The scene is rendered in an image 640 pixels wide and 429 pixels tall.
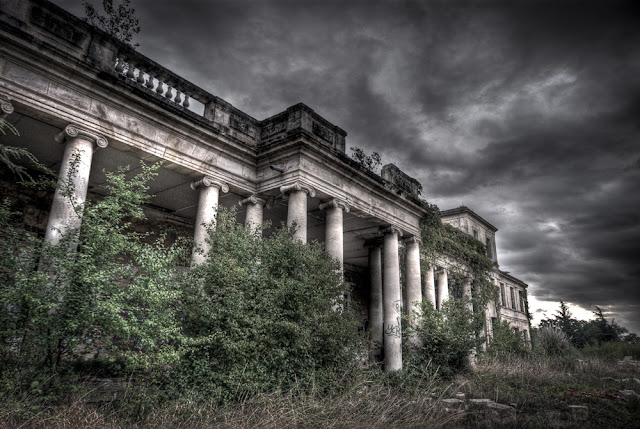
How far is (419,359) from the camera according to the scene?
12.2 meters

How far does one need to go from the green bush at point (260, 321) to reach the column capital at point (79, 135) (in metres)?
2.87

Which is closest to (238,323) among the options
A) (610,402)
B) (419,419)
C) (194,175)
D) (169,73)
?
(419,419)

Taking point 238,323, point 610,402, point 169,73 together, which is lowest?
point 610,402

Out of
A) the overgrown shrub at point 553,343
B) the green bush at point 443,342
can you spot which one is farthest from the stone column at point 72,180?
the overgrown shrub at point 553,343

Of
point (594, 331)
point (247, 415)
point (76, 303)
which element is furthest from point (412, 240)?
point (594, 331)

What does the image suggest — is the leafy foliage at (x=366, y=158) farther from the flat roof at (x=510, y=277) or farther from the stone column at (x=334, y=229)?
the flat roof at (x=510, y=277)

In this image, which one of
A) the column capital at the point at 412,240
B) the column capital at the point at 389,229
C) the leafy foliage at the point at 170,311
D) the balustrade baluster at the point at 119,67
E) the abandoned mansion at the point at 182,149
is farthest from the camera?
the column capital at the point at 412,240

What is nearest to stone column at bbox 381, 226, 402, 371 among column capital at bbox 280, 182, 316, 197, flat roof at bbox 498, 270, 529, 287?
column capital at bbox 280, 182, 316, 197

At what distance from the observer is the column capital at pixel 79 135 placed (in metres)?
7.04

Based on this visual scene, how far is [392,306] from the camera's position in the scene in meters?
12.2

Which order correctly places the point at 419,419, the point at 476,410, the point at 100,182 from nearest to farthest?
the point at 419,419 < the point at 476,410 < the point at 100,182

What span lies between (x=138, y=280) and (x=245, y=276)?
1700 millimetres

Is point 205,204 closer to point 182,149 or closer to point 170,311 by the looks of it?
point 182,149

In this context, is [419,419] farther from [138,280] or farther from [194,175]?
[194,175]
